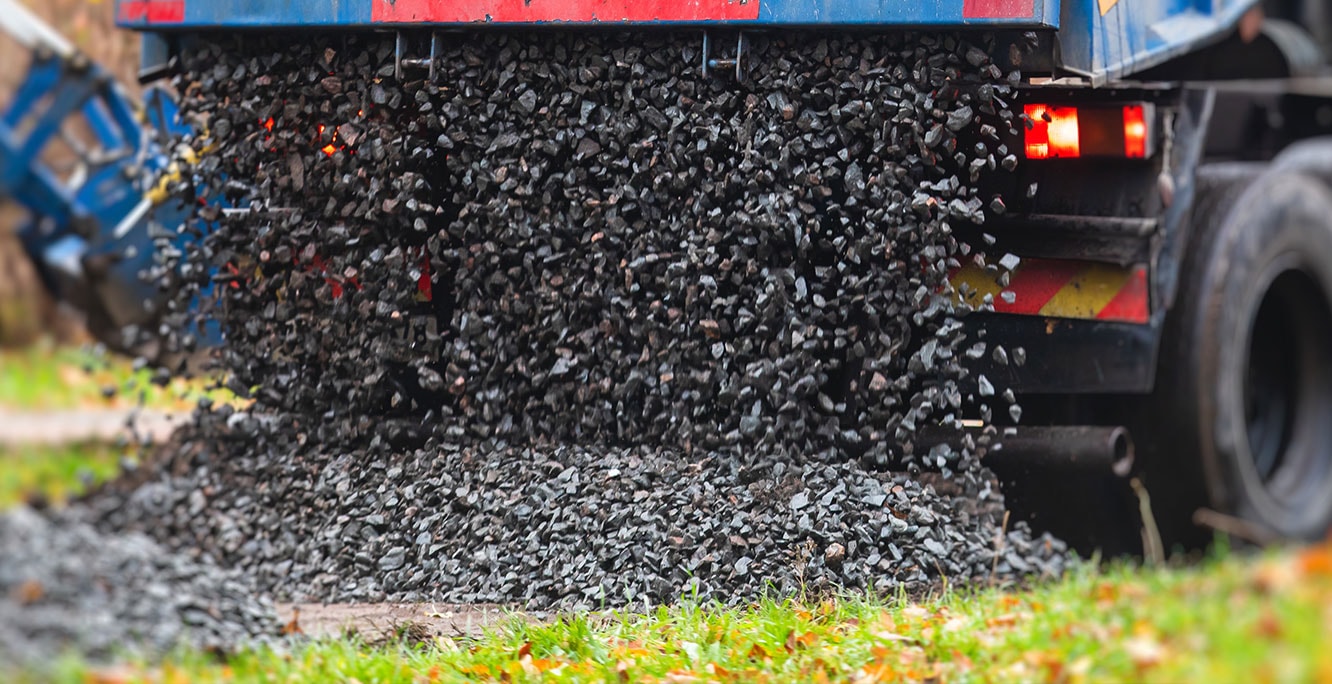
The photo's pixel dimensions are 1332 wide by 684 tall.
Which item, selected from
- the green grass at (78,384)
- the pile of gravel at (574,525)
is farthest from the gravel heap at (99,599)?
the pile of gravel at (574,525)

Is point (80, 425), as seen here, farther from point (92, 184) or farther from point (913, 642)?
point (913, 642)

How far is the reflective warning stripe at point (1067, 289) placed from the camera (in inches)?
157

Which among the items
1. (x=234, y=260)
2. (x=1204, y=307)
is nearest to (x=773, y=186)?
(x=1204, y=307)

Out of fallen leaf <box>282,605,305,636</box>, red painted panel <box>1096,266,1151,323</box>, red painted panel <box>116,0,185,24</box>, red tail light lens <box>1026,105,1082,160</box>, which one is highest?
red painted panel <box>116,0,185,24</box>

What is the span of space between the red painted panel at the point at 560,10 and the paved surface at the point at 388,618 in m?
1.79

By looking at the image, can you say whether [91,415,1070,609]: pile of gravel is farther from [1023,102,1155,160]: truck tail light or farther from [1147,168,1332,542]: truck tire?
[1023,102,1155,160]: truck tail light

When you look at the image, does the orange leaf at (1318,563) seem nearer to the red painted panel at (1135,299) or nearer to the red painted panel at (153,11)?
the red painted panel at (1135,299)

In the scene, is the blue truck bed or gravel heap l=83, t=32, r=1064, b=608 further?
gravel heap l=83, t=32, r=1064, b=608

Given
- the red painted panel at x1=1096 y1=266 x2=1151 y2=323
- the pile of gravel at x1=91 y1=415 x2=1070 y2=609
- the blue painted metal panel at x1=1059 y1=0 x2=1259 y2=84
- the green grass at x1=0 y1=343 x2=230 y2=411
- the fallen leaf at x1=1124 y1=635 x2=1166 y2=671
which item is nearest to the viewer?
the fallen leaf at x1=1124 y1=635 x2=1166 y2=671

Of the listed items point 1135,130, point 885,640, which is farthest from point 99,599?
point 1135,130

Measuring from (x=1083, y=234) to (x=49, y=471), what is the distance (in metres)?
2.97

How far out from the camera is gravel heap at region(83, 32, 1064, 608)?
3844 mm

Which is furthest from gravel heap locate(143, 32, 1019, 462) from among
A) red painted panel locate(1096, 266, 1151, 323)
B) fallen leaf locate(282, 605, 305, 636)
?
fallen leaf locate(282, 605, 305, 636)

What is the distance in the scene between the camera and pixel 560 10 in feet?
12.7
